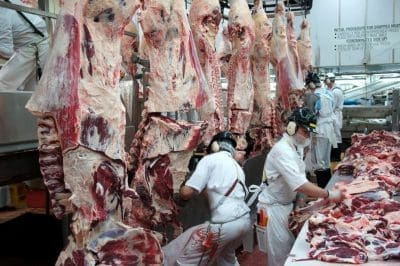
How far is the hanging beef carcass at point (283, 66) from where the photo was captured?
23.3ft

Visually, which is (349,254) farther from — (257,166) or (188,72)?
(257,166)

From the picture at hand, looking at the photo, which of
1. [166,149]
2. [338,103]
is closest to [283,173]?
[166,149]

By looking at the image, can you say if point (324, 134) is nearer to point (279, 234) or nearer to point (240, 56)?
point (240, 56)

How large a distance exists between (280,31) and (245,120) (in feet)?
6.45

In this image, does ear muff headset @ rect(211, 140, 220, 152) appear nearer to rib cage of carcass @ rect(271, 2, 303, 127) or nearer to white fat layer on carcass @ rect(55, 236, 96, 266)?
white fat layer on carcass @ rect(55, 236, 96, 266)

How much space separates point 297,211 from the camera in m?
4.05

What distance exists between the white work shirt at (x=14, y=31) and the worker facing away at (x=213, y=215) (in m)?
1.87

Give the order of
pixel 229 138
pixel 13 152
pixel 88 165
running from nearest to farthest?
pixel 88 165 → pixel 13 152 → pixel 229 138


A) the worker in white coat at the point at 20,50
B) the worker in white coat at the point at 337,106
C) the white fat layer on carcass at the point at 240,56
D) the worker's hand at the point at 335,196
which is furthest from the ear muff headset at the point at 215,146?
the worker in white coat at the point at 337,106

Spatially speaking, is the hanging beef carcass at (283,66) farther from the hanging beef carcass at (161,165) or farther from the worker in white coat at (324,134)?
the hanging beef carcass at (161,165)

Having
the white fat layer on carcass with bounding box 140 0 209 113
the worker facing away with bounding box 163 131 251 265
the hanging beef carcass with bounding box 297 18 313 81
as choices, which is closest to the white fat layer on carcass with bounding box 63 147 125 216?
the white fat layer on carcass with bounding box 140 0 209 113

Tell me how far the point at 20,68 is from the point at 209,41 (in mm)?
1807

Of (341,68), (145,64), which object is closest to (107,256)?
(145,64)

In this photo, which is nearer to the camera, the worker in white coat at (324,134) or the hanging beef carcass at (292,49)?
the hanging beef carcass at (292,49)
